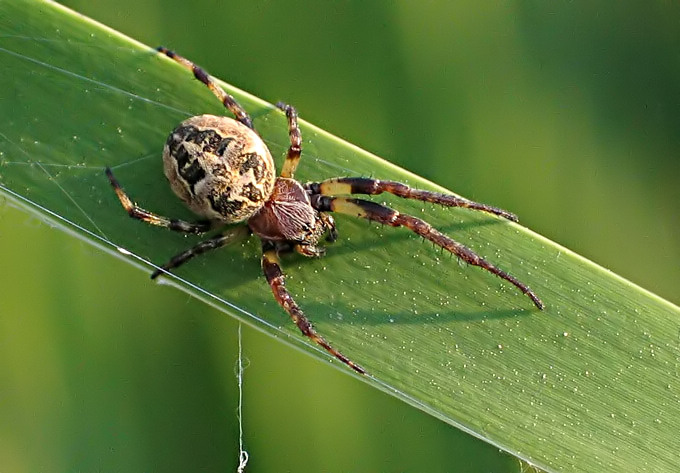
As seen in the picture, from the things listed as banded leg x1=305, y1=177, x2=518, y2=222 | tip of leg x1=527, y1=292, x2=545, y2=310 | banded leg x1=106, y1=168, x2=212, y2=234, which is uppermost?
banded leg x1=305, y1=177, x2=518, y2=222

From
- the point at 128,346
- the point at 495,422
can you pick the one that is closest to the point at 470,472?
the point at 495,422

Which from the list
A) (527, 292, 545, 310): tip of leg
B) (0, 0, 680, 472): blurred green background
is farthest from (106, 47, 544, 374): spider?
(0, 0, 680, 472): blurred green background

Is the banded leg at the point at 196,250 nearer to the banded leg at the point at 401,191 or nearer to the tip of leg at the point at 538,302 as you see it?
the banded leg at the point at 401,191

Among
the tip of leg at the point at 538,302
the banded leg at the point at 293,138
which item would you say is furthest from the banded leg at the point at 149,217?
the tip of leg at the point at 538,302

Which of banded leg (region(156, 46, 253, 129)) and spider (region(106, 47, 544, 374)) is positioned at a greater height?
banded leg (region(156, 46, 253, 129))

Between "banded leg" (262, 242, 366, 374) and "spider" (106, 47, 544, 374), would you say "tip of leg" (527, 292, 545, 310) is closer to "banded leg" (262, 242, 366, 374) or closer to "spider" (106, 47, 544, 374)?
"spider" (106, 47, 544, 374)

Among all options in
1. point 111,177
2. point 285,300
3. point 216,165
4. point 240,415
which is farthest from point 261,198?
point 240,415

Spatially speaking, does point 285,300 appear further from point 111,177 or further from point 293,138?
point 111,177
